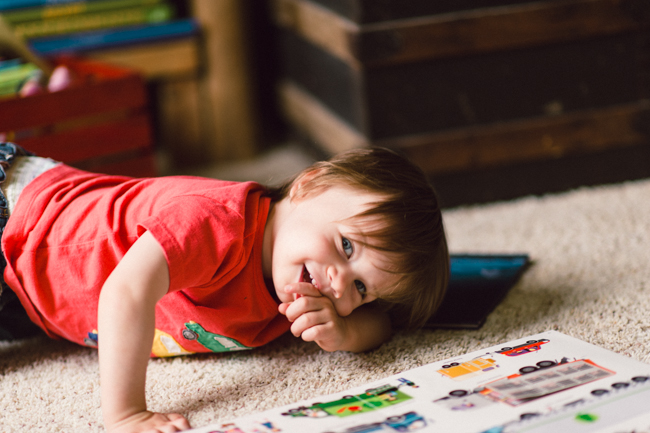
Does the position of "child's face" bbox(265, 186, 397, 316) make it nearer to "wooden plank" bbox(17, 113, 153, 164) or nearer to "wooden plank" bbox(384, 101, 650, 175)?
"wooden plank" bbox(384, 101, 650, 175)

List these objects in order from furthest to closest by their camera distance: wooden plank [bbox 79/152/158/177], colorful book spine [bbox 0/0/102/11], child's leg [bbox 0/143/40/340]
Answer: colorful book spine [bbox 0/0/102/11] < wooden plank [bbox 79/152/158/177] < child's leg [bbox 0/143/40/340]

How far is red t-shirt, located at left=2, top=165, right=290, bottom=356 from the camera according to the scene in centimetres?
76

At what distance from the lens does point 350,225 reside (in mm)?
709

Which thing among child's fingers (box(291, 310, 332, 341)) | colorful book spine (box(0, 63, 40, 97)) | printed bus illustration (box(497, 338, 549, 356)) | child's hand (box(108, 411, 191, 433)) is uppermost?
colorful book spine (box(0, 63, 40, 97))

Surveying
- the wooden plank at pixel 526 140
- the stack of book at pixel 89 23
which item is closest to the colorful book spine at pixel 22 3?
the stack of book at pixel 89 23

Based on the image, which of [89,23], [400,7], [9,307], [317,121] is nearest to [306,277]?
[9,307]

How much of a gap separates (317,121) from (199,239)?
98 cm

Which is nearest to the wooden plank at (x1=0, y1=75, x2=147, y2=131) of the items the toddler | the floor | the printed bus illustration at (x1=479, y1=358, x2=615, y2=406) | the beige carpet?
the toddler

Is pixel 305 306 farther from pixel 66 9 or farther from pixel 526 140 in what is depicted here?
pixel 66 9

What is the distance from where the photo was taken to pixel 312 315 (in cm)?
72

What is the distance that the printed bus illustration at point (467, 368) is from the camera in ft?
2.17

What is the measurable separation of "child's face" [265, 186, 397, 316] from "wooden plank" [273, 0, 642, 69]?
548 millimetres

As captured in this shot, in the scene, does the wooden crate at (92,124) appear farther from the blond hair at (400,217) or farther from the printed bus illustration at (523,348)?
the printed bus illustration at (523,348)

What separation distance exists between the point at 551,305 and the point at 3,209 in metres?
0.75
